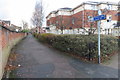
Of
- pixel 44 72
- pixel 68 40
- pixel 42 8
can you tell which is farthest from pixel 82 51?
pixel 42 8

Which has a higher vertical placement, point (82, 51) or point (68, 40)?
point (68, 40)

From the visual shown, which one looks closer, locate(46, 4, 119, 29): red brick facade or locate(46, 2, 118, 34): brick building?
locate(46, 2, 118, 34): brick building

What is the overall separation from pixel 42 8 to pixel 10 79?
22.3 m

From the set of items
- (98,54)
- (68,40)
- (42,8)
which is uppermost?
(42,8)

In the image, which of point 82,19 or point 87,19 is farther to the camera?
point 82,19

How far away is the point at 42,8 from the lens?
24.0 metres

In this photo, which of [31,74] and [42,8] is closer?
[31,74]

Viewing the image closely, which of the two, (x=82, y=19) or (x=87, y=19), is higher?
(x=82, y=19)

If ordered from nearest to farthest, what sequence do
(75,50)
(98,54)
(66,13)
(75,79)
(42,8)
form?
(75,79) < (98,54) < (75,50) < (42,8) < (66,13)

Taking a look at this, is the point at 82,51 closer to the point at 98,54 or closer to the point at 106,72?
the point at 98,54

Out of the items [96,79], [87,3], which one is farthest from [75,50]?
[87,3]

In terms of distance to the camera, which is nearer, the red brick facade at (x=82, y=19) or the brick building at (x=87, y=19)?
the brick building at (x=87, y=19)

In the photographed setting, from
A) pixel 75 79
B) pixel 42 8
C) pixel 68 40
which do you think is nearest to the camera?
pixel 75 79

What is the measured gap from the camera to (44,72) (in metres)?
4.21
